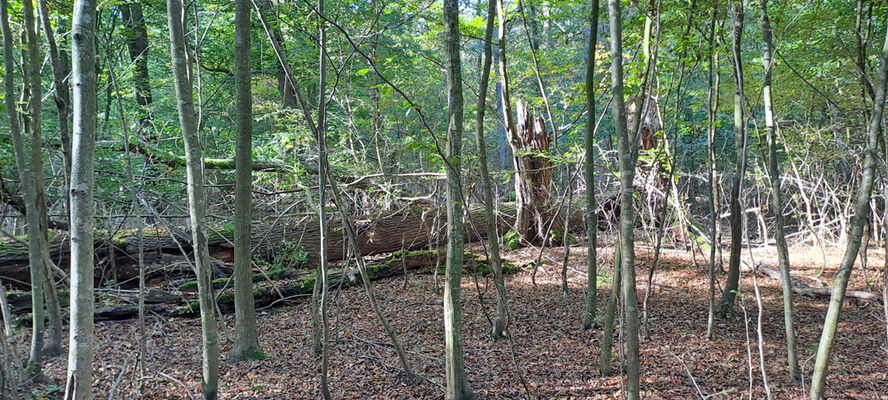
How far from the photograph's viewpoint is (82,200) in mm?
2148

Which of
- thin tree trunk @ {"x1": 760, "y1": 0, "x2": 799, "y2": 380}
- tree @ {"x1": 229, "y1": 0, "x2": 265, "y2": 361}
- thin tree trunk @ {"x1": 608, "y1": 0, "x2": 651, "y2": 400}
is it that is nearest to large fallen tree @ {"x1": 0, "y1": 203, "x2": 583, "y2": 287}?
tree @ {"x1": 229, "y1": 0, "x2": 265, "y2": 361}

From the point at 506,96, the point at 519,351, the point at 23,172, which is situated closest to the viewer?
the point at 23,172

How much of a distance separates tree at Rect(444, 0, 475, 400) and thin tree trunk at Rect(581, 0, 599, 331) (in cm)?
107

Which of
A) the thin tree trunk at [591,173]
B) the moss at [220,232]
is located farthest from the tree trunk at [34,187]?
the thin tree trunk at [591,173]

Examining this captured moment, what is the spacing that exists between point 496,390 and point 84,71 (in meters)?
3.77

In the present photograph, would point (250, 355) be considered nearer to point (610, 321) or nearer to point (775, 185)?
point (610, 321)

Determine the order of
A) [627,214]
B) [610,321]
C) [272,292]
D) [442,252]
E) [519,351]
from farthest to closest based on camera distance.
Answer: [442,252] → [272,292] → [519,351] → [610,321] → [627,214]

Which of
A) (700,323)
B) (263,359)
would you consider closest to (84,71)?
(263,359)

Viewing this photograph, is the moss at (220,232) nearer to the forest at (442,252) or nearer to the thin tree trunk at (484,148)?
the forest at (442,252)

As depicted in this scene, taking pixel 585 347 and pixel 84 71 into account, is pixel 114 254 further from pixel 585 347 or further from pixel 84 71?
pixel 585 347

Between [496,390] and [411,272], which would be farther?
[411,272]

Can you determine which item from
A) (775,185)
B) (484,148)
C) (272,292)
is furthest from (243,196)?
(775,185)

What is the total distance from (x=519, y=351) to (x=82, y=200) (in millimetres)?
4236

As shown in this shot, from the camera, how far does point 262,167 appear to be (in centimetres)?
697
